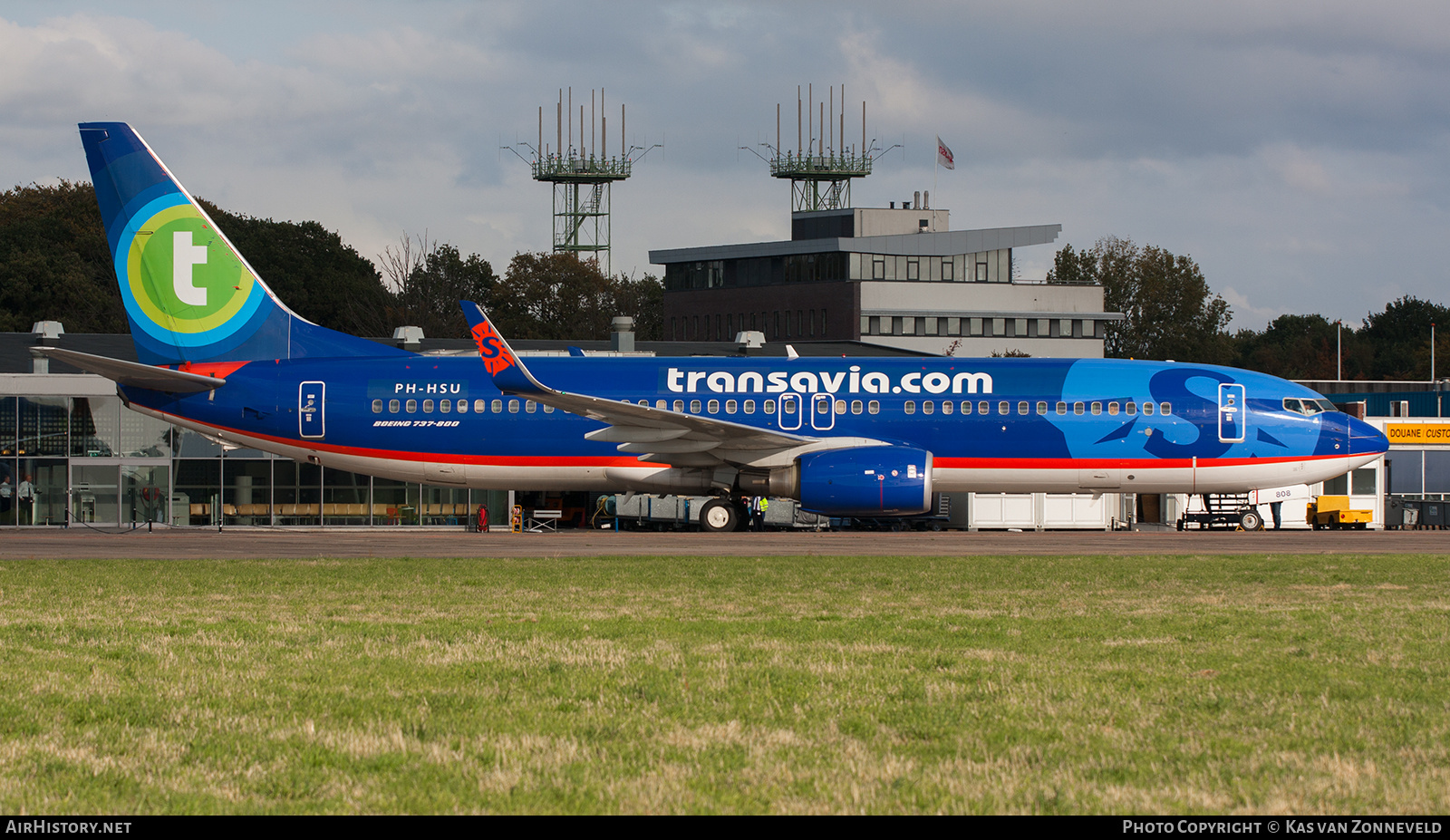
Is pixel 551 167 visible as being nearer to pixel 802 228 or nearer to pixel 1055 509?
→ pixel 802 228

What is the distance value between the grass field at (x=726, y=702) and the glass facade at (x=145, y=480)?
24186 millimetres

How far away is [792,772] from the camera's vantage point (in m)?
6.87

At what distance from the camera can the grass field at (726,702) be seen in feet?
21.6

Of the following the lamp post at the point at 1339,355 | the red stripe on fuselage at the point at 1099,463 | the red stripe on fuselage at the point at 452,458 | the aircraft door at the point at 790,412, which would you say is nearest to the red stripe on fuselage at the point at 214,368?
the red stripe on fuselage at the point at 452,458

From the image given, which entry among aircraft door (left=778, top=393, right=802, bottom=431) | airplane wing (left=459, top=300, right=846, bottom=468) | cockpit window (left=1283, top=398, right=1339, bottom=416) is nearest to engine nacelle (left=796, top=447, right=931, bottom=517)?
airplane wing (left=459, top=300, right=846, bottom=468)

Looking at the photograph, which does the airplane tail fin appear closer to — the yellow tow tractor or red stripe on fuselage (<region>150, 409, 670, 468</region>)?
red stripe on fuselage (<region>150, 409, 670, 468</region>)

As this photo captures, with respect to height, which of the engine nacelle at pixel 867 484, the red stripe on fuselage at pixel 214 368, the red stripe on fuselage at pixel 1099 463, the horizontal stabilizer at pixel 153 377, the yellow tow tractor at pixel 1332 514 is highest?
the red stripe on fuselage at pixel 214 368

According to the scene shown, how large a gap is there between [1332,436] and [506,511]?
22.3 meters

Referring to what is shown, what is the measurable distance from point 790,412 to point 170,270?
13679mm

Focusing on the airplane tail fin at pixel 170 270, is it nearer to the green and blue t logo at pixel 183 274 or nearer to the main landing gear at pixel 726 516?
the green and blue t logo at pixel 183 274

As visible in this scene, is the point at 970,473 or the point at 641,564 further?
the point at 970,473

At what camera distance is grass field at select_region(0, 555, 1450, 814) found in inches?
259

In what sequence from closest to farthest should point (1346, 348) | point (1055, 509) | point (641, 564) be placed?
1. point (641, 564)
2. point (1055, 509)
3. point (1346, 348)
